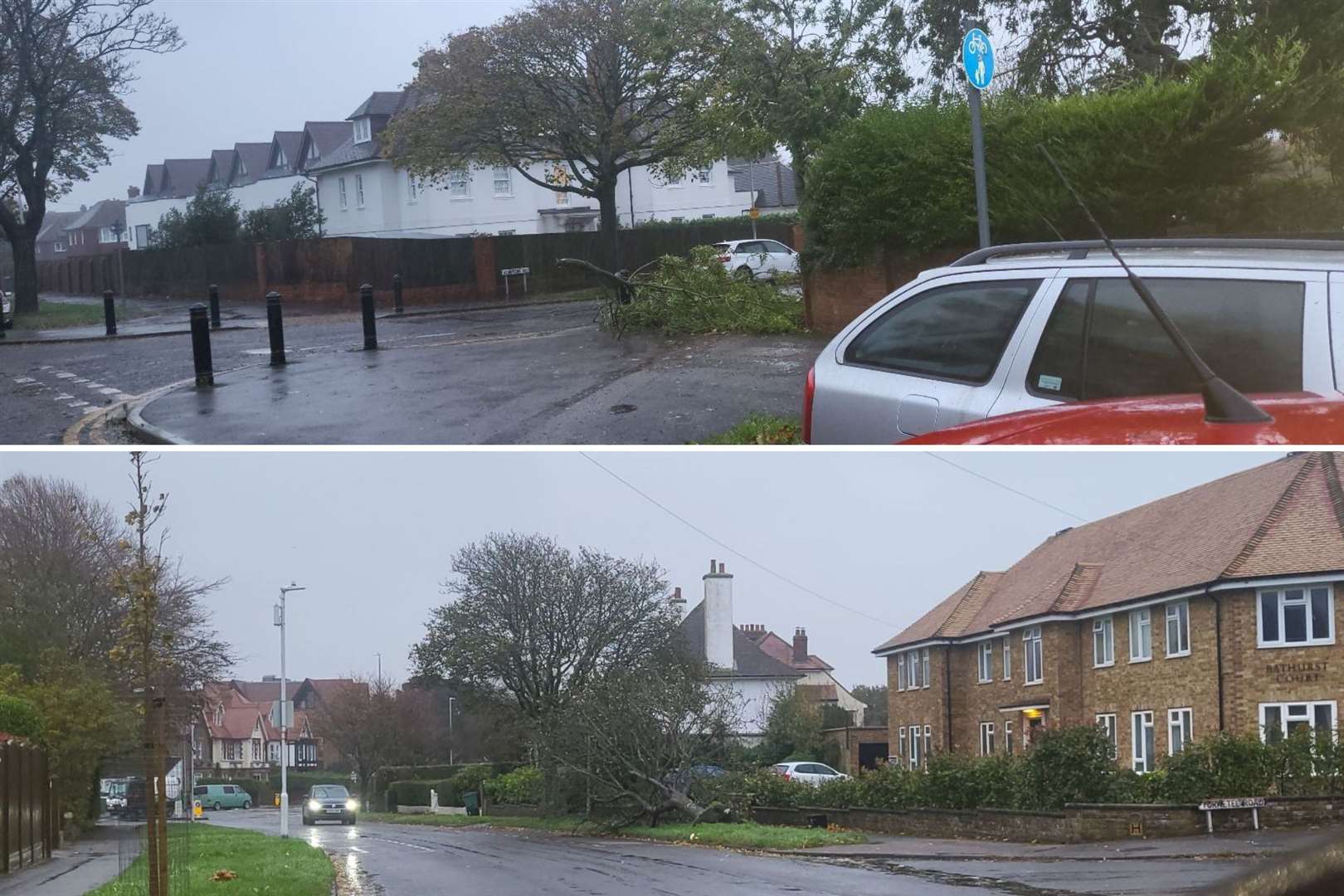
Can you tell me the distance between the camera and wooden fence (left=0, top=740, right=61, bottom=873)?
51.1 feet

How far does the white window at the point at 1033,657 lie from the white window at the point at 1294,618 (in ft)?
19.7

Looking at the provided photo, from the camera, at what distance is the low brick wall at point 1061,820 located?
11.3 meters

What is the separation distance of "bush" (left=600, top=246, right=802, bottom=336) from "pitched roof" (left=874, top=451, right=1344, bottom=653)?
5225mm

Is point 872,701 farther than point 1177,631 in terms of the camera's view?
Yes

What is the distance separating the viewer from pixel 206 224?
45031 millimetres

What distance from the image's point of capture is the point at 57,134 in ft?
125

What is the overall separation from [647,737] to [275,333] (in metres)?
8.50

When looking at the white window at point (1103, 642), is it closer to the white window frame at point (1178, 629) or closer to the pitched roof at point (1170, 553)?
the pitched roof at point (1170, 553)

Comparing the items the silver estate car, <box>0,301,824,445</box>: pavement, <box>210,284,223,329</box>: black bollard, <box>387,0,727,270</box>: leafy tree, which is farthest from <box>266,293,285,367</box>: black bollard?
<box>387,0,727,270</box>: leafy tree

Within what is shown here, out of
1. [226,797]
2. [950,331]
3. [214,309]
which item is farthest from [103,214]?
[950,331]

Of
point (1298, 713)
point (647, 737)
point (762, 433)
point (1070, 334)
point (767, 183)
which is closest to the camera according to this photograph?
point (1070, 334)

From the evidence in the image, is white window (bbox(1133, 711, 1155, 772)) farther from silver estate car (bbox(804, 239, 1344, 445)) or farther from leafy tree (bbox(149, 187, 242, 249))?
leafy tree (bbox(149, 187, 242, 249))

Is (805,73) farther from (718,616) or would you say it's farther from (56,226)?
(56,226)

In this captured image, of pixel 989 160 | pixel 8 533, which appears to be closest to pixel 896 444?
pixel 989 160
